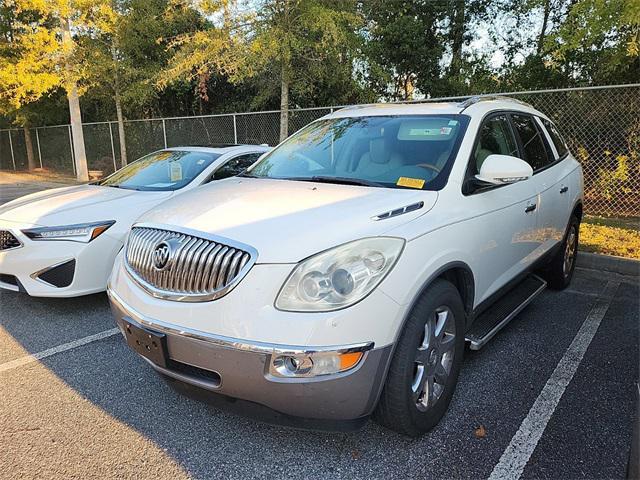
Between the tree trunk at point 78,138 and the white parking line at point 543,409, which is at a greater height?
the tree trunk at point 78,138

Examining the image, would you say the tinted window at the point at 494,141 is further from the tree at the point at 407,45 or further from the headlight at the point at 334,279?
the tree at the point at 407,45

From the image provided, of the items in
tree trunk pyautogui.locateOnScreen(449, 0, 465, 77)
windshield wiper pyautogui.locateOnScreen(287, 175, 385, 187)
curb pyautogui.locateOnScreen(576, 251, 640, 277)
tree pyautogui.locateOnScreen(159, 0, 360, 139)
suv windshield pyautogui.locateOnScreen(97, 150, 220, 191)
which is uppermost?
tree trunk pyautogui.locateOnScreen(449, 0, 465, 77)

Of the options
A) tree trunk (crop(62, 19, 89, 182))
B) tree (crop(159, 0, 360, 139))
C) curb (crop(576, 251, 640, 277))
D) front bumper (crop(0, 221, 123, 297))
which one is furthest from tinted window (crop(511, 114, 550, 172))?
tree trunk (crop(62, 19, 89, 182))

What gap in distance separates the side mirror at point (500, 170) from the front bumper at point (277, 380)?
1.32m

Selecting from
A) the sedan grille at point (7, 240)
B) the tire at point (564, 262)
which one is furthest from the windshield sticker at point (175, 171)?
the tire at point (564, 262)

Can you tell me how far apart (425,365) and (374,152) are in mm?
1548

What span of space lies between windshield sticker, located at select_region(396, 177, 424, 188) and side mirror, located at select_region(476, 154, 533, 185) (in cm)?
38

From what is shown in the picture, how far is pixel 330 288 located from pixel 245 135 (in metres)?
11.1

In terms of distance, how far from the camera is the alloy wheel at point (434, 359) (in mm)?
2453

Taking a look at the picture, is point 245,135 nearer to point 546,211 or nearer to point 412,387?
point 546,211

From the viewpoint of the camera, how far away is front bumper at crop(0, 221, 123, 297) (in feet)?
13.4

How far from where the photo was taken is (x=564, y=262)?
15.9 feet

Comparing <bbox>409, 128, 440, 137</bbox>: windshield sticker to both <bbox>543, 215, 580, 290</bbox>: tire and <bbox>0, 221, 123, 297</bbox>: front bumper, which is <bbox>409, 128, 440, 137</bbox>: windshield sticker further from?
<bbox>0, 221, 123, 297</bbox>: front bumper

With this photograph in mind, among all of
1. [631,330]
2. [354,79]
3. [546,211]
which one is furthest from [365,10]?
[631,330]
